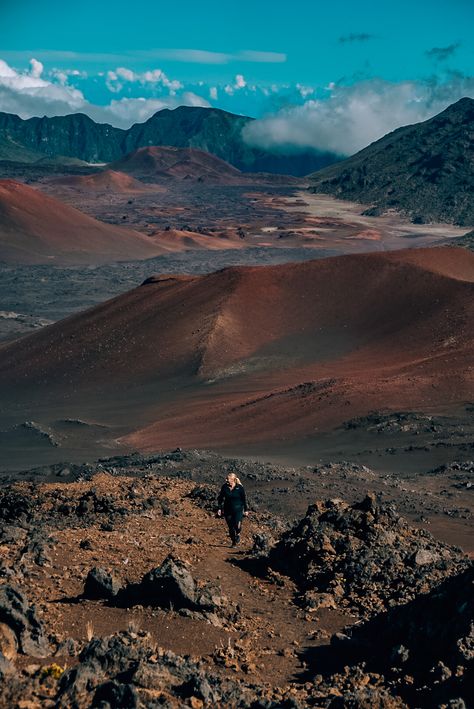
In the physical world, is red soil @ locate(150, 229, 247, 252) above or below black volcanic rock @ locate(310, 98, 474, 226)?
below

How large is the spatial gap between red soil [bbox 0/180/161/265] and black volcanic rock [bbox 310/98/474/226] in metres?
44.0

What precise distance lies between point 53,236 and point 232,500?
77.6 metres

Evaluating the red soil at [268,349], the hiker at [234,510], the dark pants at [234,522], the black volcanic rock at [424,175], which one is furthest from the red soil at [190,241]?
the dark pants at [234,522]

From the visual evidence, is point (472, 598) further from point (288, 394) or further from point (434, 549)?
point (288, 394)

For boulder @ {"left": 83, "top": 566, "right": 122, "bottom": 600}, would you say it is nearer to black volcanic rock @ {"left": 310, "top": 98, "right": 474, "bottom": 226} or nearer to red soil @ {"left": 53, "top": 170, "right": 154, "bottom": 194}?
black volcanic rock @ {"left": 310, "top": 98, "right": 474, "bottom": 226}

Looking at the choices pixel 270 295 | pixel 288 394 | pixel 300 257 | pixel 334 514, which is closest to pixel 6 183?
pixel 300 257

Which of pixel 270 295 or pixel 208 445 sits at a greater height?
pixel 270 295

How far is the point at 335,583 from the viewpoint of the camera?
909 cm

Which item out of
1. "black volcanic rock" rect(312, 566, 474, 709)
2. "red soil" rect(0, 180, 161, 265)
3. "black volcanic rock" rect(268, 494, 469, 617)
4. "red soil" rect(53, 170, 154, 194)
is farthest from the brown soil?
"red soil" rect(53, 170, 154, 194)

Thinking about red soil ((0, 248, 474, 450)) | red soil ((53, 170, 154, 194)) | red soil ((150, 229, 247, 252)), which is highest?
red soil ((53, 170, 154, 194))

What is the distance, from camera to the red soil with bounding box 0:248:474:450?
24.7 meters

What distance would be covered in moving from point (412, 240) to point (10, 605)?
311 feet

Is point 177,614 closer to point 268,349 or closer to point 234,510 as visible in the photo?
point 234,510

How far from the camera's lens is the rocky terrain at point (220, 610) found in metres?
6.24
